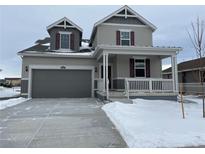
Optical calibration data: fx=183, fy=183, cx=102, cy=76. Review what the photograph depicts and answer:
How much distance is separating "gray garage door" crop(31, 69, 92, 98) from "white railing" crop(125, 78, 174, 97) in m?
4.27

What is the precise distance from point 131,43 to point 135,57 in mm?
1421

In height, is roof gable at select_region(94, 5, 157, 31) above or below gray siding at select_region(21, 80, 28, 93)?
above

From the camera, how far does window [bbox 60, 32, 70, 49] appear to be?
49.9ft

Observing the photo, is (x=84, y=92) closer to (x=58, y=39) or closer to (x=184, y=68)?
(x=58, y=39)

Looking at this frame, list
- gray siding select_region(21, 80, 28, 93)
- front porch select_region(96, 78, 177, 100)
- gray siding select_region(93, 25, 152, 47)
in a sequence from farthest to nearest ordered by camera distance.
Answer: gray siding select_region(93, 25, 152, 47)
gray siding select_region(21, 80, 28, 93)
front porch select_region(96, 78, 177, 100)

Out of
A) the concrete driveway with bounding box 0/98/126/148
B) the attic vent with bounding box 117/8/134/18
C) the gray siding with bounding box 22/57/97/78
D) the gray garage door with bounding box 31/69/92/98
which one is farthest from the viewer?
the attic vent with bounding box 117/8/134/18

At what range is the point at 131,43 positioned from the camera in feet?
46.9

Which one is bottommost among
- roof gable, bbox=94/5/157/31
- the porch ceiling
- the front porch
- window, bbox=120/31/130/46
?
the front porch

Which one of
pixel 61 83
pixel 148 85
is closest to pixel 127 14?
pixel 148 85

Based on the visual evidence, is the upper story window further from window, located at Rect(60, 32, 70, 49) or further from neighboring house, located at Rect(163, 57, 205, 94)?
neighboring house, located at Rect(163, 57, 205, 94)

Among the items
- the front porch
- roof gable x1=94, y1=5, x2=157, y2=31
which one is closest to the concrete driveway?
the front porch

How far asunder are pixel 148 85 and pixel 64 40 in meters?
8.08

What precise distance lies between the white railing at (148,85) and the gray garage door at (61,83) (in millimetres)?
4266

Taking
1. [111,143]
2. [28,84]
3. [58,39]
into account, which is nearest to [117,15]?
[58,39]
